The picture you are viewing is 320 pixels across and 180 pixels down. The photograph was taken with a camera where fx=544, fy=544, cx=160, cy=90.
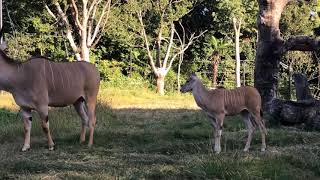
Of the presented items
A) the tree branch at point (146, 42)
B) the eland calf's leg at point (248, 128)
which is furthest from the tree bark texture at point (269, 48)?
the tree branch at point (146, 42)

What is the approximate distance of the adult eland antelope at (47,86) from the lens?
877cm

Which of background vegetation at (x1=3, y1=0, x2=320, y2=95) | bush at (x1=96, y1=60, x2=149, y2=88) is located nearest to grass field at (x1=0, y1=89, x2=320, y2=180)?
background vegetation at (x1=3, y1=0, x2=320, y2=95)

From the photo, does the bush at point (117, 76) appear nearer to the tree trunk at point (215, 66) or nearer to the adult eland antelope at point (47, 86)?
the tree trunk at point (215, 66)

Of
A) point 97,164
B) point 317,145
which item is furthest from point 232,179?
point 317,145

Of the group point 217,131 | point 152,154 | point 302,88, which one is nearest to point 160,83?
point 302,88

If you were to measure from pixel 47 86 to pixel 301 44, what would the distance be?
5.91 m

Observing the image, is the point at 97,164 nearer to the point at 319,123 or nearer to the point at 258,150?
the point at 258,150

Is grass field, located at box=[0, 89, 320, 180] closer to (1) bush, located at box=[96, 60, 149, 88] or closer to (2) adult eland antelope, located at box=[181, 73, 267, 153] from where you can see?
(2) adult eland antelope, located at box=[181, 73, 267, 153]

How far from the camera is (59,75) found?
9250mm

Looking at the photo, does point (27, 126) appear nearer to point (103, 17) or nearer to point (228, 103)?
point (228, 103)

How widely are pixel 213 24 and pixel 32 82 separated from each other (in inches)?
986

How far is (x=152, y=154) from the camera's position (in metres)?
8.18

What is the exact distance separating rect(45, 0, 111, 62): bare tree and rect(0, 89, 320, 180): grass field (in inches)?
585

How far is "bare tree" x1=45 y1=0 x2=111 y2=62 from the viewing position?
27297mm
